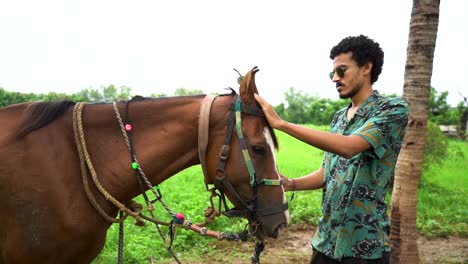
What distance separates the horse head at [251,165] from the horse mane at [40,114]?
104 cm

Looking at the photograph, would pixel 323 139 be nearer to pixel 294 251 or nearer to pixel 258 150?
pixel 258 150

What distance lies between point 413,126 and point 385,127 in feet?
6.90

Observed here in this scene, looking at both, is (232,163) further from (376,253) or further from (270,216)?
(376,253)

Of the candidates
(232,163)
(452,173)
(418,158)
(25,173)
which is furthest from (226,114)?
(452,173)

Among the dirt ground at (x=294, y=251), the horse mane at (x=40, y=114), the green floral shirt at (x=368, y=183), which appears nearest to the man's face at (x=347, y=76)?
the green floral shirt at (x=368, y=183)

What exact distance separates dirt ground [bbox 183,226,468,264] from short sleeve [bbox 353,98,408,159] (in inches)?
126

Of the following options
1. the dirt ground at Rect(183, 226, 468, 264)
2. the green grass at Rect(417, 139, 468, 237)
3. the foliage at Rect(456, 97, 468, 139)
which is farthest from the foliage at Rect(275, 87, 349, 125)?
the dirt ground at Rect(183, 226, 468, 264)

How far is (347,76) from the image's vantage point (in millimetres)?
2350

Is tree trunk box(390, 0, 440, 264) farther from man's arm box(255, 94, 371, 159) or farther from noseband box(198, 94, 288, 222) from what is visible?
noseband box(198, 94, 288, 222)

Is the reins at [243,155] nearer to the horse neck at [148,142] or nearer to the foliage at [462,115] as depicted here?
the horse neck at [148,142]

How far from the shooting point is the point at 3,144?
7.39ft

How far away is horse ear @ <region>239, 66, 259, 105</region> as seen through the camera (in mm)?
2197

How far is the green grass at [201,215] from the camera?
487 centimetres

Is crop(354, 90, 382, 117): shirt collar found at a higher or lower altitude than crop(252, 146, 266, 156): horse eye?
higher
